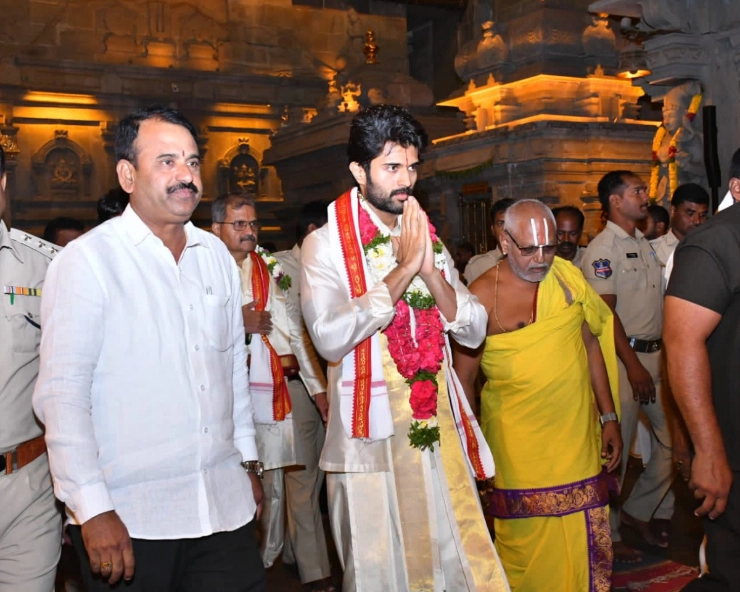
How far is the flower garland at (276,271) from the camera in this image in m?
5.83

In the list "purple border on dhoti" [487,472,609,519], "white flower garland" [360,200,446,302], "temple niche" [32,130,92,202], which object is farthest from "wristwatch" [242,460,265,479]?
"temple niche" [32,130,92,202]

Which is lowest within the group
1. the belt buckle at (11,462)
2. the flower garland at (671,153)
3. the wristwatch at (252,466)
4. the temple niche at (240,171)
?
the wristwatch at (252,466)

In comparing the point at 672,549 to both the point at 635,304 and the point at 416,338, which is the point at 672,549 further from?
the point at 416,338

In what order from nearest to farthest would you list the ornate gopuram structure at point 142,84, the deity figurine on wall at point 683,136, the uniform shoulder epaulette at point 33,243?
the uniform shoulder epaulette at point 33,243, the deity figurine on wall at point 683,136, the ornate gopuram structure at point 142,84

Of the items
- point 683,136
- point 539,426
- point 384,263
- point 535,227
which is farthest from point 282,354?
point 683,136

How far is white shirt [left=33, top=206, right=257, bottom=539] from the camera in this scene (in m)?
2.71

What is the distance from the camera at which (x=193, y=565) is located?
9.75ft

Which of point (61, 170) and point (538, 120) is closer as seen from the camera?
point (538, 120)

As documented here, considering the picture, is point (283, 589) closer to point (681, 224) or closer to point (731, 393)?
point (731, 393)

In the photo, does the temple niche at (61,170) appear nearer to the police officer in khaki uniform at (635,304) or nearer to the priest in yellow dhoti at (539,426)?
the police officer in khaki uniform at (635,304)

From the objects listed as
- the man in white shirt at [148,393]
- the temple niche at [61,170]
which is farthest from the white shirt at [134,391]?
the temple niche at [61,170]

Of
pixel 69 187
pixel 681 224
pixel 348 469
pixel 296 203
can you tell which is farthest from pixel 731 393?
pixel 69 187

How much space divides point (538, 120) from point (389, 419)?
893 centimetres

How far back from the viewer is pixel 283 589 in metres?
5.55
